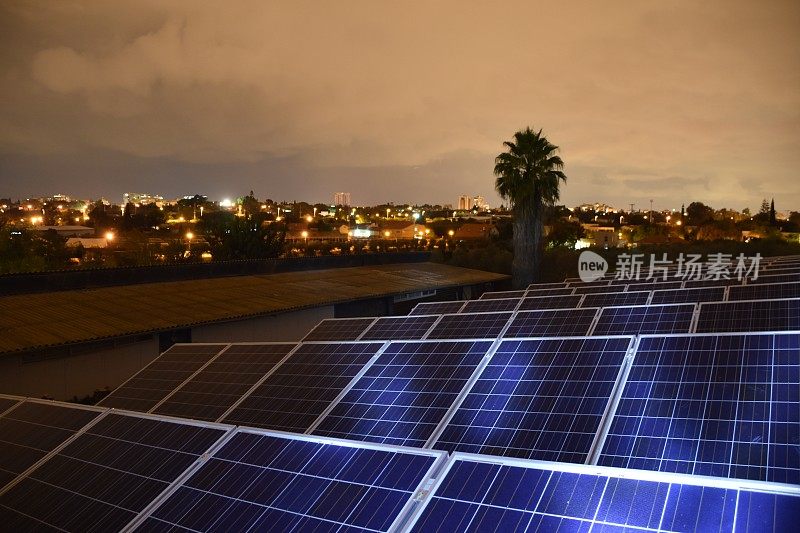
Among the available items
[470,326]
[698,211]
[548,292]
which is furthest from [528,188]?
[698,211]

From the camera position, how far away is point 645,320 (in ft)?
45.9

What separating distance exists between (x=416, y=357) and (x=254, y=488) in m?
4.71

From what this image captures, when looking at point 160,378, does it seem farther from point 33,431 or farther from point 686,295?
point 686,295

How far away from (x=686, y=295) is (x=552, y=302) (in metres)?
4.40

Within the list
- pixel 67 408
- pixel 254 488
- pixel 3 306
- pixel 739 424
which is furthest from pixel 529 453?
pixel 3 306

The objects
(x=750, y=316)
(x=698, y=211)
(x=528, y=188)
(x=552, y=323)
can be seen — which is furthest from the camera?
(x=698, y=211)

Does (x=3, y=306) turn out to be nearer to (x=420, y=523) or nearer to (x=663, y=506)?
(x=420, y=523)

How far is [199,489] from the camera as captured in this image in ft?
17.9

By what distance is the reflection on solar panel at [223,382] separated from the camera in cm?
1042

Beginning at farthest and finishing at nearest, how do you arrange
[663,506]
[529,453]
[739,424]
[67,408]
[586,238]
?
1. [586,238]
2. [67,408]
3. [529,453]
4. [739,424]
5. [663,506]

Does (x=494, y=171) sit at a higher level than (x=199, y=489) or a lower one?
higher

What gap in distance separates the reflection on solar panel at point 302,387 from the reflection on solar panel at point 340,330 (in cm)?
490

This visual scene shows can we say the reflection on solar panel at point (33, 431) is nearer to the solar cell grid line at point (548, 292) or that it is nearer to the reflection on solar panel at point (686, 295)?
the reflection on solar panel at point (686, 295)

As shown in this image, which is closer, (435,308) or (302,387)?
(302,387)
